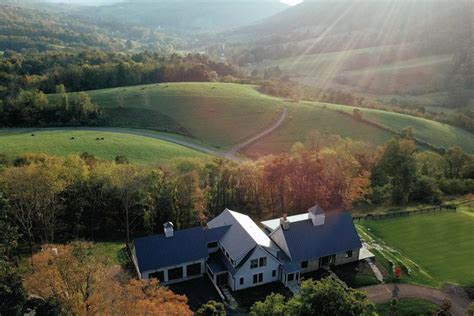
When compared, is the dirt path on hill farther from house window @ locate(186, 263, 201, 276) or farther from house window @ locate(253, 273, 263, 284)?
house window @ locate(253, 273, 263, 284)

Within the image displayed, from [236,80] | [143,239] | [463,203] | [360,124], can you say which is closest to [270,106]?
[360,124]

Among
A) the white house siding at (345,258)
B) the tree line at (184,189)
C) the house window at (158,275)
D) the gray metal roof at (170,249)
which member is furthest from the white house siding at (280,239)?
the house window at (158,275)

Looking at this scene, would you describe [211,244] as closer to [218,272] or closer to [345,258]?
[218,272]

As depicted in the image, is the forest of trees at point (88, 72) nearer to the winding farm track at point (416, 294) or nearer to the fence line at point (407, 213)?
the fence line at point (407, 213)

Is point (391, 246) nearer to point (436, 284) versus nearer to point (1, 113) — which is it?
point (436, 284)

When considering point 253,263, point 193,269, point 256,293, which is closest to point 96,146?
point 193,269
